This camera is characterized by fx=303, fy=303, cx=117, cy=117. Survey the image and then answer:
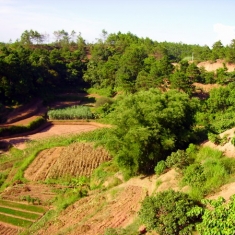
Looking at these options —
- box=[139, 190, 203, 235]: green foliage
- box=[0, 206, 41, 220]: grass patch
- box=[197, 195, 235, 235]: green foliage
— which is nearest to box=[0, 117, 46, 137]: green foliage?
box=[0, 206, 41, 220]: grass patch

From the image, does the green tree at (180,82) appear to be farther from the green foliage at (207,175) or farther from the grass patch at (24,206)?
the grass patch at (24,206)

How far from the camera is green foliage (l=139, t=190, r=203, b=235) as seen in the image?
9.58 m

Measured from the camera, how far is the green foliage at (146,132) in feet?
54.6

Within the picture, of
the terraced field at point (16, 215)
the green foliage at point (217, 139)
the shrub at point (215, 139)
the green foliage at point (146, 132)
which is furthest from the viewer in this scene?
the green foliage at point (146, 132)

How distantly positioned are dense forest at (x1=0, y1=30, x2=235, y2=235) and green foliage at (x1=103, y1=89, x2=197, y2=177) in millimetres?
56

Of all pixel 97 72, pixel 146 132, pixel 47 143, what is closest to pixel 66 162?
pixel 47 143

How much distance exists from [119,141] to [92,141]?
8.79 metres

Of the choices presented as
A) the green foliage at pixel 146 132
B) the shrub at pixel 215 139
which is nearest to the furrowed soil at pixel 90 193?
the shrub at pixel 215 139

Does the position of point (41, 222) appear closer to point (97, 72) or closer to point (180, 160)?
point (180, 160)

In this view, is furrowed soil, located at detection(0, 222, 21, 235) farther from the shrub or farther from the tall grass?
the shrub

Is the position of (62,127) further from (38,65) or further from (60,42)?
(60,42)

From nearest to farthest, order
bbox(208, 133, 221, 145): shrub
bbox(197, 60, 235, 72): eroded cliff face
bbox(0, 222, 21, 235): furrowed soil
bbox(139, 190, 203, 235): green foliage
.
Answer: bbox(139, 190, 203, 235): green foliage
bbox(0, 222, 21, 235): furrowed soil
bbox(208, 133, 221, 145): shrub
bbox(197, 60, 235, 72): eroded cliff face

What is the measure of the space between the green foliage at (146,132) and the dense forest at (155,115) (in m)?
0.06

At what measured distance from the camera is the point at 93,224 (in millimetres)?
12648
